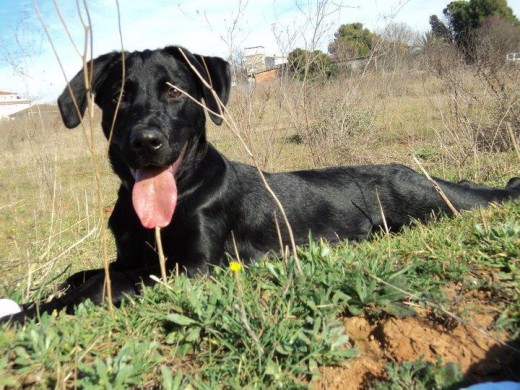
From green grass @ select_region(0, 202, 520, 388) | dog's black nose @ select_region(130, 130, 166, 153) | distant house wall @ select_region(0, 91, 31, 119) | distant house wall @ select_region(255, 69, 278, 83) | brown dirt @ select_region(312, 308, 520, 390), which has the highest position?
distant house wall @ select_region(255, 69, 278, 83)

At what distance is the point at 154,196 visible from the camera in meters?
2.91

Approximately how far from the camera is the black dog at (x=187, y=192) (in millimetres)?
2869

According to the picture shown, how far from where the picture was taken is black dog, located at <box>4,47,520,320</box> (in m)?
2.87

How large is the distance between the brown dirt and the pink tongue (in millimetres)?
1449

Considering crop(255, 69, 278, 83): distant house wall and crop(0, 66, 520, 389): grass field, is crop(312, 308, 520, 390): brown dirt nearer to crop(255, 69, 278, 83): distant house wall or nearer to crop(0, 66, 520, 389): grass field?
crop(0, 66, 520, 389): grass field

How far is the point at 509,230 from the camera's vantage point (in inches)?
94.3

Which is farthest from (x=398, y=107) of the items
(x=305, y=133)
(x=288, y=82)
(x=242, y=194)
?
(x=242, y=194)

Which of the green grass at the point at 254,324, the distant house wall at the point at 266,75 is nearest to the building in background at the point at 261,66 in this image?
the distant house wall at the point at 266,75

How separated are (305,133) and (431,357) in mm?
6952

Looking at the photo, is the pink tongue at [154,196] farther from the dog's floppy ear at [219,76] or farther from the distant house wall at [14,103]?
the distant house wall at [14,103]

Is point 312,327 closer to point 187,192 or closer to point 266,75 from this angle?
point 187,192

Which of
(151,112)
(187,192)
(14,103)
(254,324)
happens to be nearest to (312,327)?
(254,324)

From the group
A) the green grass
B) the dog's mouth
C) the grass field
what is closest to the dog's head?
the dog's mouth

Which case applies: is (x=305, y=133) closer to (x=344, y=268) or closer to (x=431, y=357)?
(x=344, y=268)
